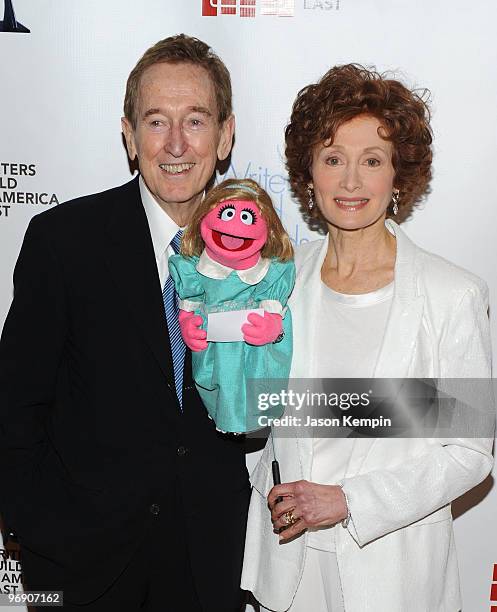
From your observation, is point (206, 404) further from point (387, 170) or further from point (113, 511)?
point (387, 170)

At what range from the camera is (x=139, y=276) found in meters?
1.94

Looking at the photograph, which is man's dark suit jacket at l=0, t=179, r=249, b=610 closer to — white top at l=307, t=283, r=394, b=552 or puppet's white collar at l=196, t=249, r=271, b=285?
puppet's white collar at l=196, t=249, r=271, b=285

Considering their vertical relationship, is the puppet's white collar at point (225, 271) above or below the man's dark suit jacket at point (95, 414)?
above

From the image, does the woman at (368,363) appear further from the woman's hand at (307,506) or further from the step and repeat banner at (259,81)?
the step and repeat banner at (259,81)

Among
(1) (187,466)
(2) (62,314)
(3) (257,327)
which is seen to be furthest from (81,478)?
(3) (257,327)

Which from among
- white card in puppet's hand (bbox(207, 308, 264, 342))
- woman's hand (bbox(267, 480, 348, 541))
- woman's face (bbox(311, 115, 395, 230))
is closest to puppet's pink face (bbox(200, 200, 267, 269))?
white card in puppet's hand (bbox(207, 308, 264, 342))

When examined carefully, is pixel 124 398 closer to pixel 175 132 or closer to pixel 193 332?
pixel 193 332

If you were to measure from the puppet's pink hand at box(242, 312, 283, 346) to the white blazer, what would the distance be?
125 millimetres

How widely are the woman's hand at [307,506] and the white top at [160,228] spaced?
2.00 ft

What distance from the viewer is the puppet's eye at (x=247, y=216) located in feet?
6.01

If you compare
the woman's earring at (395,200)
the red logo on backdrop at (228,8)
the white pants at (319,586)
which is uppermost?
the red logo on backdrop at (228,8)

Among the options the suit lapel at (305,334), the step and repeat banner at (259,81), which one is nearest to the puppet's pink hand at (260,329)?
the suit lapel at (305,334)

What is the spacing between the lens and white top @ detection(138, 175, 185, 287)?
2.02 meters

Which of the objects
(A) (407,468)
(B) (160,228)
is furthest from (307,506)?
(B) (160,228)
